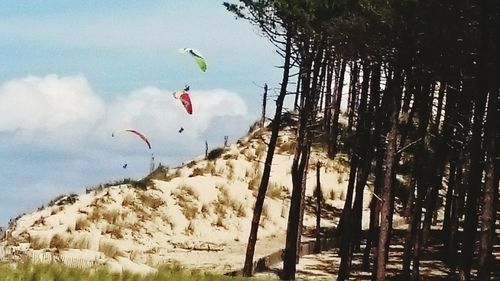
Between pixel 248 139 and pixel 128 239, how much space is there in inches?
805

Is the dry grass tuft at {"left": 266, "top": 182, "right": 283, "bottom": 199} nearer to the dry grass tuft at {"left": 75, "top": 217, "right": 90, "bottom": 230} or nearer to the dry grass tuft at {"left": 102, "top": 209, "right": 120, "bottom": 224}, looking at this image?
the dry grass tuft at {"left": 102, "top": 209, "right": 120, "bottom": 224}

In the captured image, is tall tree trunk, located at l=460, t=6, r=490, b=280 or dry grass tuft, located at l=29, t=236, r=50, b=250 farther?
dry grass tuft, located at l=29, t=236, r=50, b=250

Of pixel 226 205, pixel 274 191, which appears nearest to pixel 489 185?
pixel 226 205

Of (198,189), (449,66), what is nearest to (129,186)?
(198,189)

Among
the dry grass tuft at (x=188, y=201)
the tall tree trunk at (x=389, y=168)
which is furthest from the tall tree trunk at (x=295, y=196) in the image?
the dry grass tuft at (x=188, y=201)

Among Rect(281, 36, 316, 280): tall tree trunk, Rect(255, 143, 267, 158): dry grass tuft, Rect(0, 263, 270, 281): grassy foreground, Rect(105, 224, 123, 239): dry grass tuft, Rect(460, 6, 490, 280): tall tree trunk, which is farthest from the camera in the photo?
Rect(255, 143, 267, 158): dry grass tuft

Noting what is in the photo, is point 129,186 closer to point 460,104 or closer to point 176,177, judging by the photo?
point 176,177

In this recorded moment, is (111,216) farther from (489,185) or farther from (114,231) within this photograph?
(489,185)

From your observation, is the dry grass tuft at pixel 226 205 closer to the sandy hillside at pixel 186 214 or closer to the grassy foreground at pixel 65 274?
the sandy hillside at pixel 186 214

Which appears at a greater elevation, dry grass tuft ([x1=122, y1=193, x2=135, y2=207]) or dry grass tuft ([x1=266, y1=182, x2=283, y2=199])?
dry grass tuft ([x1=266, y1=182, x2=283, y2=199])

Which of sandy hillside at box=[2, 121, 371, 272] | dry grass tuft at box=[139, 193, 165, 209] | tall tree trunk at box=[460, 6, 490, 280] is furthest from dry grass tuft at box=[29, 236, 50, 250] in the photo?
tall tree trunk at box=[460, 6, 490, 280]

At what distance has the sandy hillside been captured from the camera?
39.1 m

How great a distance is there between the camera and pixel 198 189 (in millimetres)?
50406

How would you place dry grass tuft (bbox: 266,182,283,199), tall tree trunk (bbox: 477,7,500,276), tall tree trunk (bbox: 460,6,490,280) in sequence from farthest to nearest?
dry grass tuft (bbox: 266,182,283,199), tall tree trunk (bbox: 460,6,490,280), tall tree trunk (bbox: 477,7,500,276)
